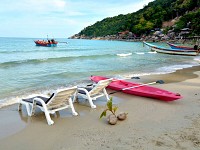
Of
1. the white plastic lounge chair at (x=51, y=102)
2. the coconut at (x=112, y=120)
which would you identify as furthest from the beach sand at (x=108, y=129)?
the white plastic lounge chair at (x=51, y=102)

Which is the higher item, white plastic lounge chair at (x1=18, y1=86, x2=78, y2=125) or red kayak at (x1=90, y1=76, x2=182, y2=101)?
white plastic lounge chair at (x1=18, y1=86, x2=78, y2=125)

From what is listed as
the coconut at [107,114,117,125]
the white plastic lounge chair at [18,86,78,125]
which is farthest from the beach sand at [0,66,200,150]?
the white plastic lounge chair at [18,86,78,125]

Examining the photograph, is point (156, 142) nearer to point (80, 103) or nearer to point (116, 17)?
point (80, 103)

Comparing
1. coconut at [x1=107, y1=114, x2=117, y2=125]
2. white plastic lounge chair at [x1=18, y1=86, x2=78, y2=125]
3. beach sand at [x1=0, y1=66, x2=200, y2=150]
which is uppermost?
white plastic lounge chair at [x1=18, y1=86, x2=78, y2=125]

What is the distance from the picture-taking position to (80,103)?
9102 millimetres

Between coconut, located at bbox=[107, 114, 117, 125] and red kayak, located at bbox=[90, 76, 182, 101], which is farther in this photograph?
red kayak, located at bbox=[90, 76, 182, 101]

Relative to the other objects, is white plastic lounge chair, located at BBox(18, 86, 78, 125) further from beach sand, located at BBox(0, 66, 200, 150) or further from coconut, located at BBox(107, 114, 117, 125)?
coconut, located at BBox(107, 114, 117, 125)

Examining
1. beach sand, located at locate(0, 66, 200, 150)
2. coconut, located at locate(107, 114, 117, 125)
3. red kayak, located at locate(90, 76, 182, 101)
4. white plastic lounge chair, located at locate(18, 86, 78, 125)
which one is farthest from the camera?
red kayak, located at locate(90, 76, 182, 101)

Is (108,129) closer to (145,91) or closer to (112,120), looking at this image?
(112,120)

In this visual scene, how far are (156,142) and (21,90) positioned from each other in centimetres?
823

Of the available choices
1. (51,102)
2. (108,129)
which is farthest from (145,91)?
(51,102)

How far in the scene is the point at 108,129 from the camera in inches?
253

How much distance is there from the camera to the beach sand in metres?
5.51

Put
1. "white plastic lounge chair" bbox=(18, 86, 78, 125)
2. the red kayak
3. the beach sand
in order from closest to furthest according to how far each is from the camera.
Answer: the beach sand, "white plastic lounge chair" bbox=(18, 86, 78, 125), the red kayak
